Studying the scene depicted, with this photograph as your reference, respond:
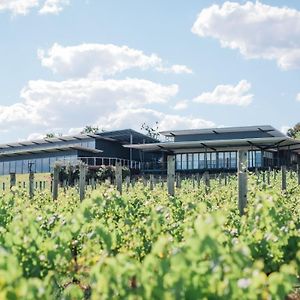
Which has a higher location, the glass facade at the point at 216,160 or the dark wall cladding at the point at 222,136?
the dark wall cladding at the point at 222,136

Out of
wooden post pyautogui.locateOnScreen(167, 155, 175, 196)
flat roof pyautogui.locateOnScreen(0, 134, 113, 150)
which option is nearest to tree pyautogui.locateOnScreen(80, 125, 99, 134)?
flat roof pyautogui.locateOnScreen(0, 134, 113, 150)

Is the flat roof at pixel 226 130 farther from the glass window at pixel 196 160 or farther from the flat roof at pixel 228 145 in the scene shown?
the glass window at pixel 196 160

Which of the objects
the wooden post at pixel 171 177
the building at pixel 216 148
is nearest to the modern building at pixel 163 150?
the building at pixel 216 148

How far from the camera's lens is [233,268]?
8.91ft

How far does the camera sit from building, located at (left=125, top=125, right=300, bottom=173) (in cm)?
4128

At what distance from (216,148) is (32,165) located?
18916 millimetres

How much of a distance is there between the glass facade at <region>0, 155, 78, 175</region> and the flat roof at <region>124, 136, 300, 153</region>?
8942 millimetres

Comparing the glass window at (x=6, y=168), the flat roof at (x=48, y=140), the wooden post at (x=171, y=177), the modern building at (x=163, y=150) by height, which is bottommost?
the wooden post at (x=171, y=177)

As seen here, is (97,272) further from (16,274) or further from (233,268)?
(233,268)

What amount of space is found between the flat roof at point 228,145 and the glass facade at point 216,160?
1026 millimetres

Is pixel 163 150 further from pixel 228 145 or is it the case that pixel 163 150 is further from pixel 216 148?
pixel 228 145

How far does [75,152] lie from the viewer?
46531mm

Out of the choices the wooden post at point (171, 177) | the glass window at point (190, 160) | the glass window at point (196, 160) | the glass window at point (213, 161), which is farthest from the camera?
the glass window at point (190, 160)

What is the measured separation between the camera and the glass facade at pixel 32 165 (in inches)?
1893
